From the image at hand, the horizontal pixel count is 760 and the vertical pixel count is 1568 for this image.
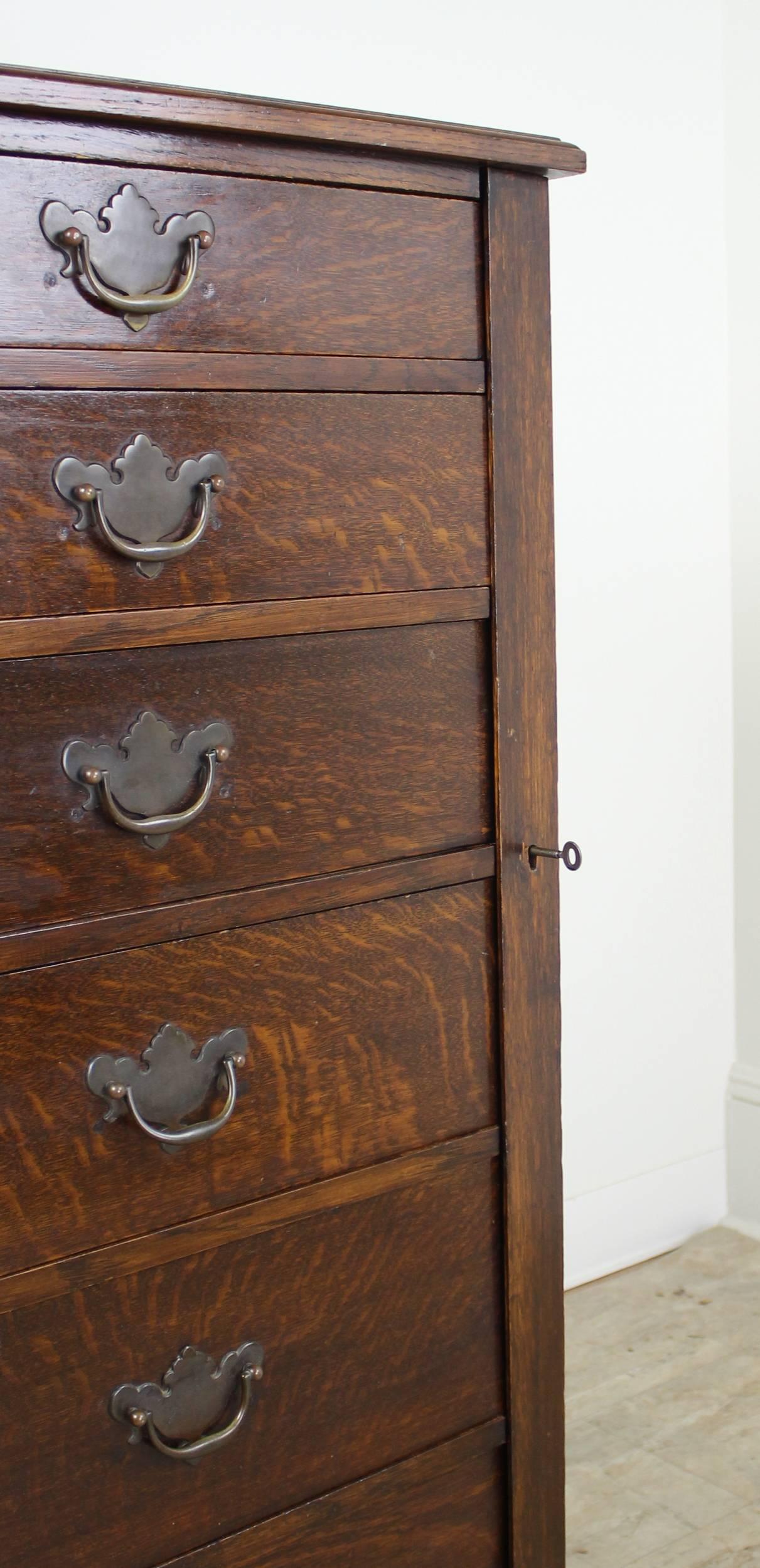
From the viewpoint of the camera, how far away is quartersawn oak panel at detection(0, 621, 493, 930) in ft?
2.93

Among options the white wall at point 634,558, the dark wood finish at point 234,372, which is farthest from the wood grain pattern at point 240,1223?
the white wall at point 634,558

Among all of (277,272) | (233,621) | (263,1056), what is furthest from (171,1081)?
(277,272)

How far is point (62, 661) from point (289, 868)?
0.70 feet

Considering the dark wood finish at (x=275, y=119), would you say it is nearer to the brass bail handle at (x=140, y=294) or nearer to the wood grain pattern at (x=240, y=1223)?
the brass bail handle at (x=140, y=294)

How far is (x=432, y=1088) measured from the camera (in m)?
1.10

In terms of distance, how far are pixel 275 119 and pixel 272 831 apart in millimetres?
451

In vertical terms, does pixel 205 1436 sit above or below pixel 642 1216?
above

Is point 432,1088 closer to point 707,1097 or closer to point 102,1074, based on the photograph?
point 102,1074

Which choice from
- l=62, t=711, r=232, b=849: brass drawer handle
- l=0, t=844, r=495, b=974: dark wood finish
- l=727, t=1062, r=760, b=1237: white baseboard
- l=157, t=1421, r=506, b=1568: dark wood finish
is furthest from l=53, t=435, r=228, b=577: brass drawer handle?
l=727, t=1062, r=760, b=1237: white baseboard

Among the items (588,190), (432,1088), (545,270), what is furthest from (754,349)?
(432,1088)

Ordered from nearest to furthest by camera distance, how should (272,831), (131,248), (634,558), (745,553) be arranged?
(131,248) < (272,831) < (634,558) < (745,553)

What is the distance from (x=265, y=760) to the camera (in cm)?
98

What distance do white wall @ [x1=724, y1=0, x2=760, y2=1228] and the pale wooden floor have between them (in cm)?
19

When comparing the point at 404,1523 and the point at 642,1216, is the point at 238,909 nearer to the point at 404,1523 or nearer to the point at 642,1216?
the point at 404,1523
